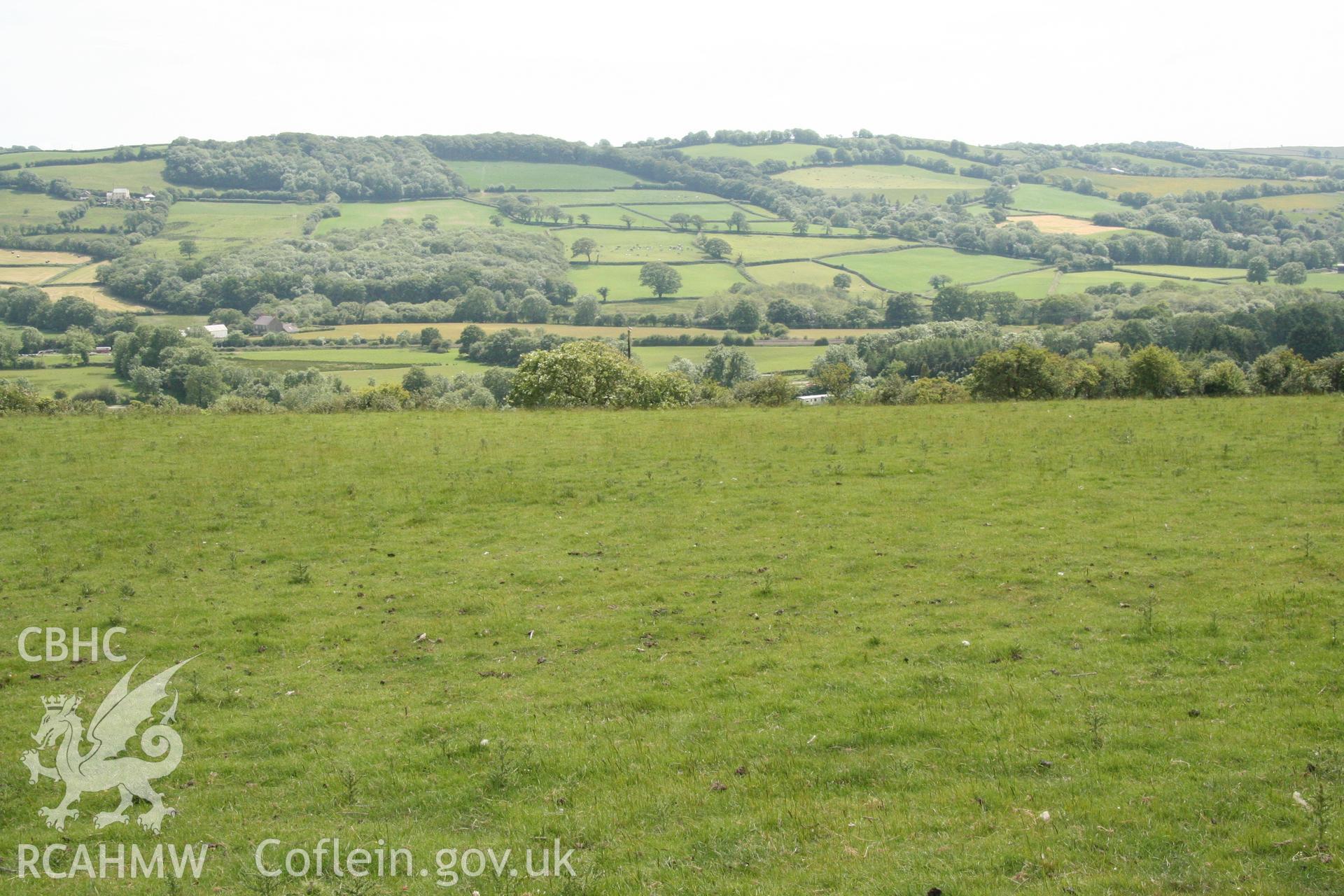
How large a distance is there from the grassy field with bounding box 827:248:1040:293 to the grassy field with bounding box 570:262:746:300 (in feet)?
70.9

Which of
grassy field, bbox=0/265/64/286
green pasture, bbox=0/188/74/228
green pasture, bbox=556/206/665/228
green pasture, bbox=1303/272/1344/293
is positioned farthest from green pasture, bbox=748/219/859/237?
green pasture, bbox=0/188/74/228

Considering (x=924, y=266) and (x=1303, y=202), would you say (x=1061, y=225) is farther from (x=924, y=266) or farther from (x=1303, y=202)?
(x=1303, y=202)

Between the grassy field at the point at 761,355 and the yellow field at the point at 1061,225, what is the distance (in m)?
80.6

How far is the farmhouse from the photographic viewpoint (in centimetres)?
11406

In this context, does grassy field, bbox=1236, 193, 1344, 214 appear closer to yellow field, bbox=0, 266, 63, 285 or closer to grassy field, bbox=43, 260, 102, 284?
grassy field, bbox=43, 260, 102, 284

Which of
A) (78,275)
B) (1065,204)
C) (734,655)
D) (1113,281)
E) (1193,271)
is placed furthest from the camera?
(1065,204)

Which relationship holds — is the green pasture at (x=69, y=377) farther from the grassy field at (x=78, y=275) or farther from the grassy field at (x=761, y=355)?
the grassy field at (x=761, y=355)

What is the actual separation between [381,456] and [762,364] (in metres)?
75.0

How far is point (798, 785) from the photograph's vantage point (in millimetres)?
9539

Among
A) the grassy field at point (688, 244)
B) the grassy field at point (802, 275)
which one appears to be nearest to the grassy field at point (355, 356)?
the grassy field at point (688, 244)

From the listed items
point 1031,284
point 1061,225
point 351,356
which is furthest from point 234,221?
point 1061,225

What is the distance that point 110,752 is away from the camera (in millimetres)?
10906

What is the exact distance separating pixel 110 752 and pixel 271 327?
4565 inches

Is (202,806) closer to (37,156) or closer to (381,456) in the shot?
(381,456)
